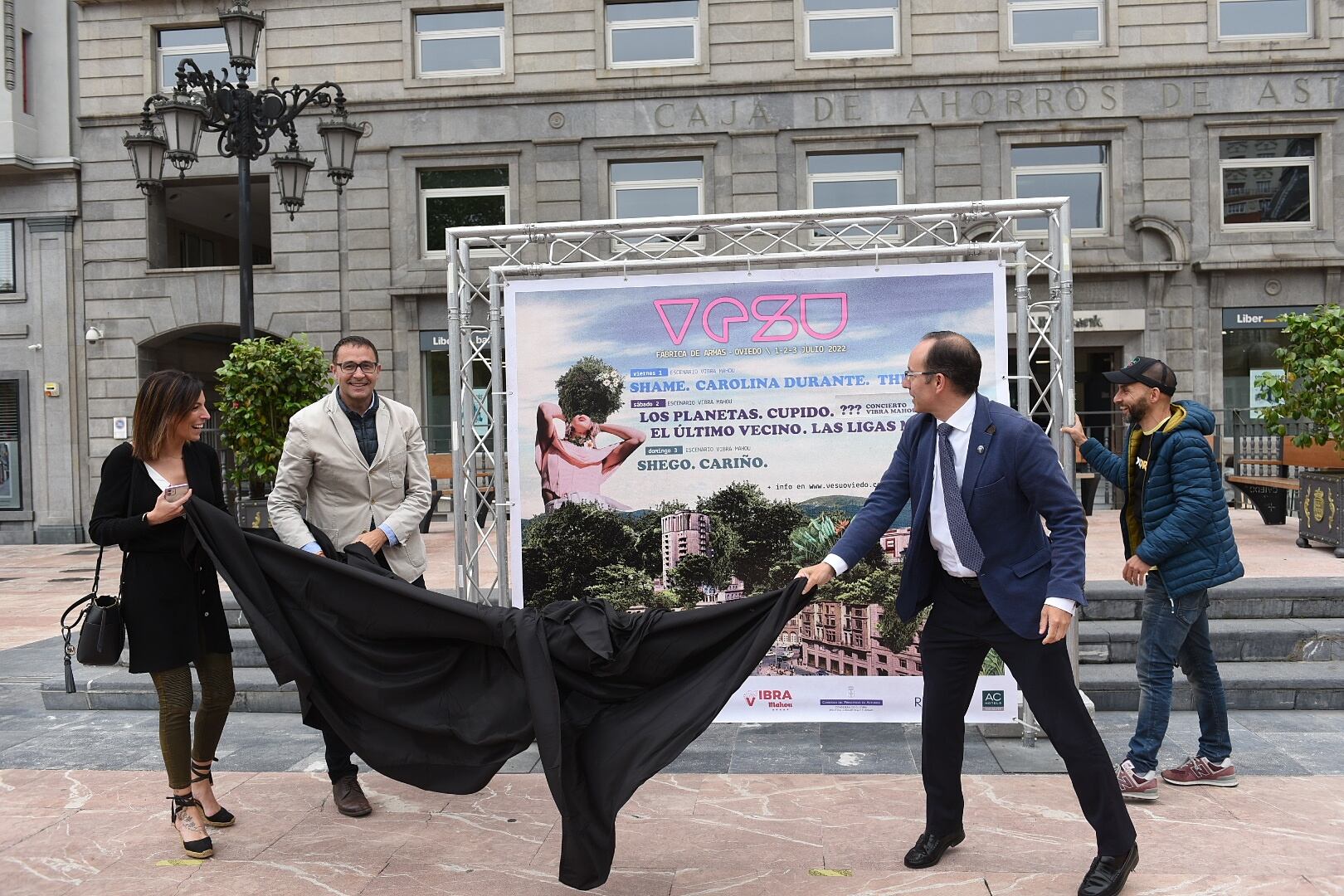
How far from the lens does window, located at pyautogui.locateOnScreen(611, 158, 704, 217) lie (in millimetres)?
20797

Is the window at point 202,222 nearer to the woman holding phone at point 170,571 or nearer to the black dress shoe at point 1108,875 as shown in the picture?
the woman holding phone at point 170,571

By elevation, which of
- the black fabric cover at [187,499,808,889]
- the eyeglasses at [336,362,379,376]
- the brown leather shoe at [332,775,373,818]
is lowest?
the brown leather shoe at [332,775,373,818]

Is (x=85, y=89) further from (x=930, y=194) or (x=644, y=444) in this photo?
(x=644, y=444)

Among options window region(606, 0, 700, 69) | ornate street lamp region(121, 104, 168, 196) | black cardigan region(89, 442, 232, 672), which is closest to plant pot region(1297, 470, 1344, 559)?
black cardigan region(89, 442, 232, 672)

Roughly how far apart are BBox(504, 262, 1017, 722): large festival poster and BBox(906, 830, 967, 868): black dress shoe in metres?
1.69

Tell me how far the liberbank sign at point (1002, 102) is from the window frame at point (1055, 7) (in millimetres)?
686

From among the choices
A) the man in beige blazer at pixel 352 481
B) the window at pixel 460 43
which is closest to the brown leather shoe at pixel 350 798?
the man in beige blazer at pixel 352 481

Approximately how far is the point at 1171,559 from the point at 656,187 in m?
16.6

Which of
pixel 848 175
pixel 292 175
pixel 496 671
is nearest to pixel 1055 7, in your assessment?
pixel 848 175

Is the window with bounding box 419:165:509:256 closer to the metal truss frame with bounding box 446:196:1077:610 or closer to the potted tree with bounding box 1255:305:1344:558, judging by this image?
the potted tree with bounding box 1255:305:1344:558

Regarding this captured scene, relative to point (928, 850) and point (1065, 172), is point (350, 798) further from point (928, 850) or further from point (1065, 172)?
point (1065, 172)

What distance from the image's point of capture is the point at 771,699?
643 cm

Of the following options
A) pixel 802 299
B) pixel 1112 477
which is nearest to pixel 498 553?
pixel 802 299

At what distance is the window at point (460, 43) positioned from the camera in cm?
2100
